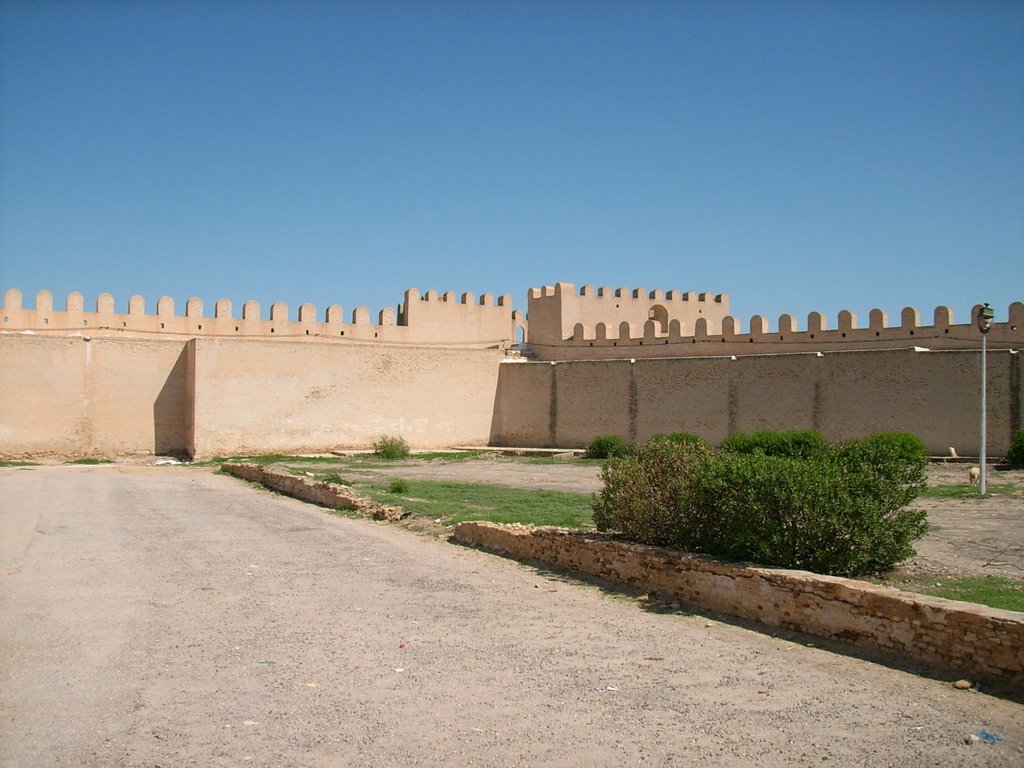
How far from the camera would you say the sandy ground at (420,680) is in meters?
3.83

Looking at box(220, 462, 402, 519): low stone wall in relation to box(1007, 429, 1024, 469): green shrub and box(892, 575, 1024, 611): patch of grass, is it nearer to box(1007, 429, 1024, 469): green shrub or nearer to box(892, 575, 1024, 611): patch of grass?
box(892, 575, 1024, 611): patch of grass

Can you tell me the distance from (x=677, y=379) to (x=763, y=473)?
17.2 metres

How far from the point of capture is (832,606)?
5.47 meters

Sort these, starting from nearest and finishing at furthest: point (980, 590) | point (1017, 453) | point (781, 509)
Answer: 1. point (980, 590)
2. point (781, 509)
3. point (1017, 453)

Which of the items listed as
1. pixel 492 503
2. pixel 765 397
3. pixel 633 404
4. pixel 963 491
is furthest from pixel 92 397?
pixel 963 491

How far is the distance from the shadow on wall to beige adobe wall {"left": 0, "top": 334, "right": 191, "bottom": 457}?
25 mm

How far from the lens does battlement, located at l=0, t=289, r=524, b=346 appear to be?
76.1ft

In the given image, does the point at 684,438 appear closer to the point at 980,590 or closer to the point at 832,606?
the point at 980,590

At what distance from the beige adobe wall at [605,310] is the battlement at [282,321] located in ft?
4.25

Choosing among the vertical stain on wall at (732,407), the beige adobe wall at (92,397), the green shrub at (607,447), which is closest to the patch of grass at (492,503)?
the green shrub at (607,447)

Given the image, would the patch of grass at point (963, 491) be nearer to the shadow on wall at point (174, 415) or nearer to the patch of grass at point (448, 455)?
the patch of grass at point (448, 455)

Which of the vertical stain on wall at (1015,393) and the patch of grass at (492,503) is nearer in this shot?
the patch of grass at (492,503)

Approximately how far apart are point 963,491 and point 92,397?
19.3 m

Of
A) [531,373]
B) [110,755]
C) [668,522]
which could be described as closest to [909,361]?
[531,373]
